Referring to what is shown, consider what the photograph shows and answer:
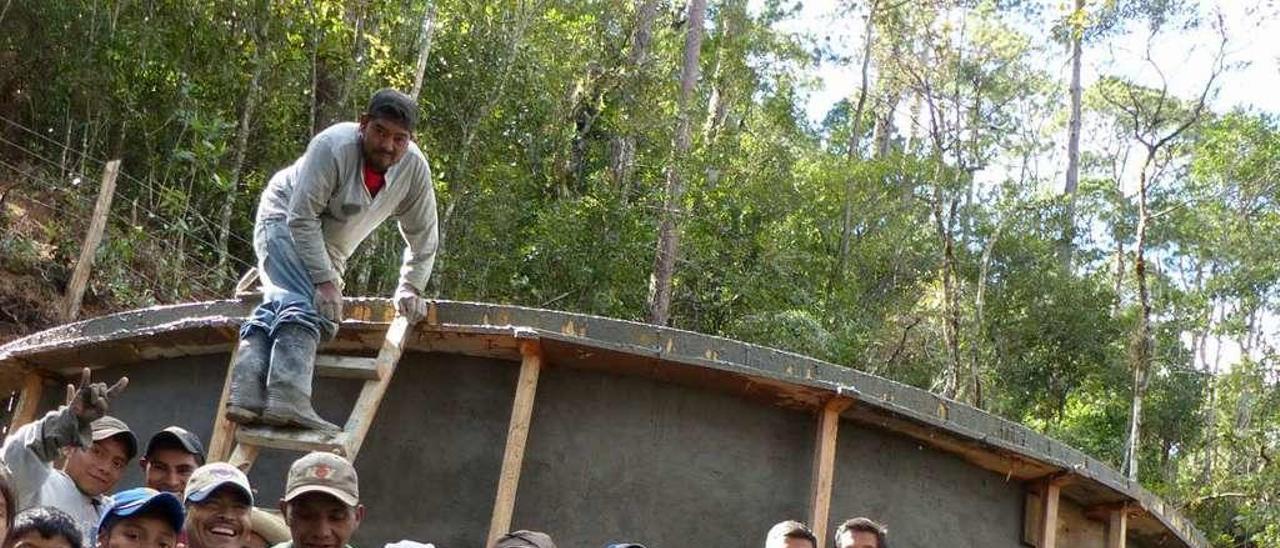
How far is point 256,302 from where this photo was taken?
21.6 ft

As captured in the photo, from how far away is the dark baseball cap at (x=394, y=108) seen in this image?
5.89 m

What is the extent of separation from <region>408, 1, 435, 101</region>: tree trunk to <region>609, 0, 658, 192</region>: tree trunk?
344cm

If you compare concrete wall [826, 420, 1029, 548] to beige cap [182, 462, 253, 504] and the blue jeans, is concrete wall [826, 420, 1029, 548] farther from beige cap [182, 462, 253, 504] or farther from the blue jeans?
beige cap [182, 462, 253, 504]

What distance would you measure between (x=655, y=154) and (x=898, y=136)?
2127cm

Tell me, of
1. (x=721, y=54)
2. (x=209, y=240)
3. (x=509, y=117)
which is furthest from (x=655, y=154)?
(x=209, y=240)

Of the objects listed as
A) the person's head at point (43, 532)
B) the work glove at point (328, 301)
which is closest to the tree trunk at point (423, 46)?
the work glove at point (328, 301)

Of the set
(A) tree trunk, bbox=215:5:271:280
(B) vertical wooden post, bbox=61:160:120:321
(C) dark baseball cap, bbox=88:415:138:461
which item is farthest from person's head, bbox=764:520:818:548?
(A) tree trunk, bbox=215:5:271:280

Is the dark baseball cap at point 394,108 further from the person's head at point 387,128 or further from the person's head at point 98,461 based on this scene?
the person's head at point 98,461

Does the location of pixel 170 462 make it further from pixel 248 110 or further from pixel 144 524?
pixel 248 110

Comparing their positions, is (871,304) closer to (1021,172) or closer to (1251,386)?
(1251,386)

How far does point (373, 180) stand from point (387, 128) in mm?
309

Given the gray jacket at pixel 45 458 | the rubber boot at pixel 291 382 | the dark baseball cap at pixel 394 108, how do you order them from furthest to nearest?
the dark baseball cap at pixel 394 108 < the rubber boot at pixel 291 382 < the gray jacket at pixel 45 458

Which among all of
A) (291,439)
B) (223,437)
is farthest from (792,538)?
(223,437)

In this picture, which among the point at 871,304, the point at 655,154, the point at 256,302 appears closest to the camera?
the point at 256,302
